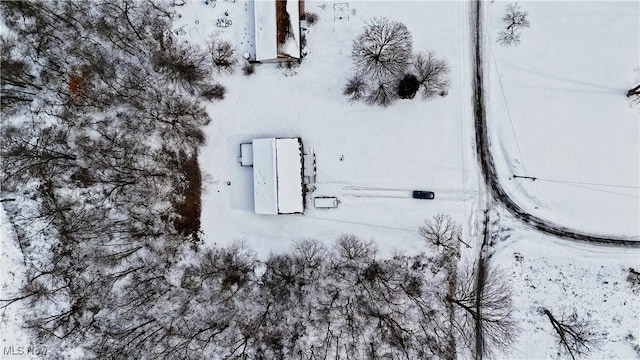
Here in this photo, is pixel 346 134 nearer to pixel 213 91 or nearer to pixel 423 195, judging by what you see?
pixel 423 195

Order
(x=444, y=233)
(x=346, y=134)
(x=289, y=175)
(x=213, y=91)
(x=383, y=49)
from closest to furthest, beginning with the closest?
1. (x=289, y=175)
2. (x=383, y=49)
3. (x=444, y=233)
4. (x=346, y=134)
5. (x=213, y=91)

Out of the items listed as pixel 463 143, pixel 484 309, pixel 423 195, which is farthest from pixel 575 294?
pixel 463 143

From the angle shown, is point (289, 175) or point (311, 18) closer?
point (289, 175)

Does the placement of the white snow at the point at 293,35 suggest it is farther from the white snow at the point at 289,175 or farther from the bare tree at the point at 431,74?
the bare tree at the point at 431,74

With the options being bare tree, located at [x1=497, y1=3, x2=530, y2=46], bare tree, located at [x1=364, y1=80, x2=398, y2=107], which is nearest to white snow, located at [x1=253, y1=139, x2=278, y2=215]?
bare tree, located at [x1=364, y1=80, x2=398, y2=107]

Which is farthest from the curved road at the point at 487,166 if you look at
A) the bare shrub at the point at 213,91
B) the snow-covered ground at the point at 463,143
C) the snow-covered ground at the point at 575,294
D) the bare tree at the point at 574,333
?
the bare shrub at the point at 213,91

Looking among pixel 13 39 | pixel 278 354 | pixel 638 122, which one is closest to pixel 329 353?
pixel 278 354

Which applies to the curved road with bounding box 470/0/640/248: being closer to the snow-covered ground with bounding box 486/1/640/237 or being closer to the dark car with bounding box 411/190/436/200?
the snow-covered ground with bounding box 486/1/640/237
